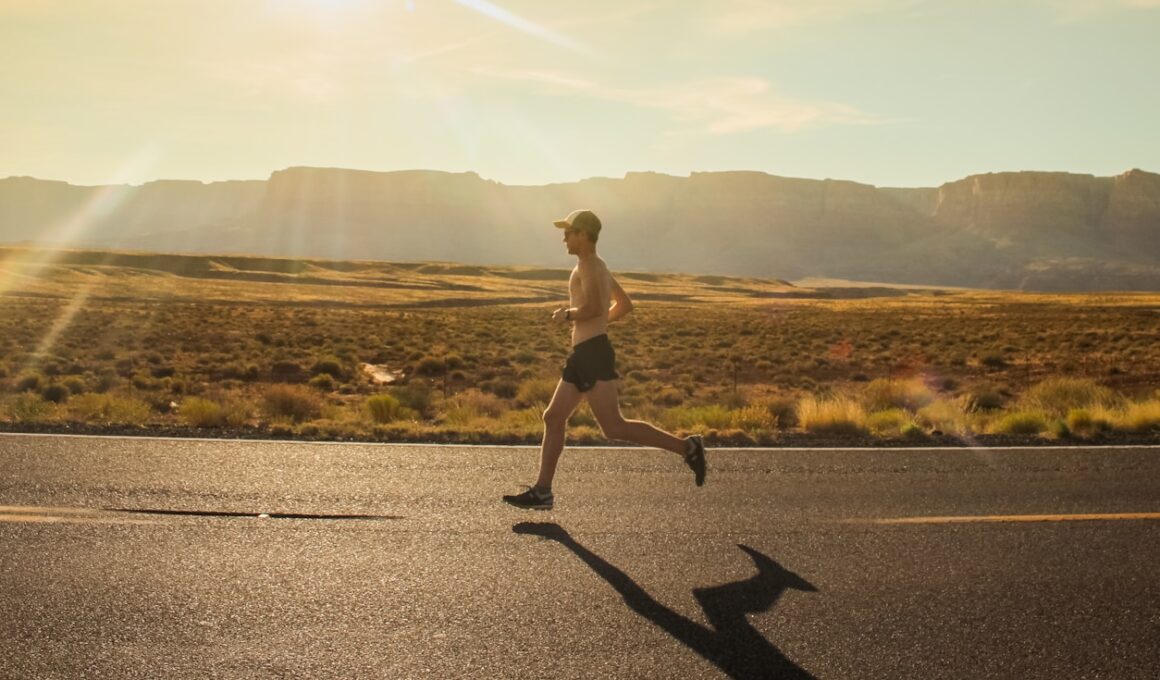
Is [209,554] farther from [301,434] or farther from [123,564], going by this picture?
[301,434]

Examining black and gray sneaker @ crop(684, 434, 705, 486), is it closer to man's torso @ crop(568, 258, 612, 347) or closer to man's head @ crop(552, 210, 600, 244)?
man's torso @ crop(568, 258, 612, 347)

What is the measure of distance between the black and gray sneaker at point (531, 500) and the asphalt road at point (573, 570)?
10 centimetres

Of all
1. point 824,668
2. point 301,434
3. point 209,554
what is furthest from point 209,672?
point 301,434

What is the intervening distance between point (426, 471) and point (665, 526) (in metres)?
2.16

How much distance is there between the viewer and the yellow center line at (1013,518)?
595 cm

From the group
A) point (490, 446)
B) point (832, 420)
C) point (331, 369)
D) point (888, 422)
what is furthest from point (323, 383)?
point (490, 446)

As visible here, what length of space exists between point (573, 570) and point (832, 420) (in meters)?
5.90

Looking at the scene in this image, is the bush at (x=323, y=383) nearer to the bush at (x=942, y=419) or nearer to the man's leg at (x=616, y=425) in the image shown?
the bush at (x=942, y=419)

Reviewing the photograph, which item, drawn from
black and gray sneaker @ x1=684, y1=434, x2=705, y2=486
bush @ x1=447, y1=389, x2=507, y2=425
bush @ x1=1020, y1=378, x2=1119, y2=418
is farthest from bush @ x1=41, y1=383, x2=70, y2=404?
bush @ x1=1020, y1=378, x2=1119, y2=418

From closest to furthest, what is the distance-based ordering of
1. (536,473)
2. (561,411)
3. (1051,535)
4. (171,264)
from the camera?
(1051,535), (561,411), (536,473), (171,264)

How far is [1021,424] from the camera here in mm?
10320

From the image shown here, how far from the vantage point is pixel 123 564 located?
488 cm

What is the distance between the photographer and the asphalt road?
381 centimetres

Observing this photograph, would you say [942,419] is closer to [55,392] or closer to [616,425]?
[616,425]
